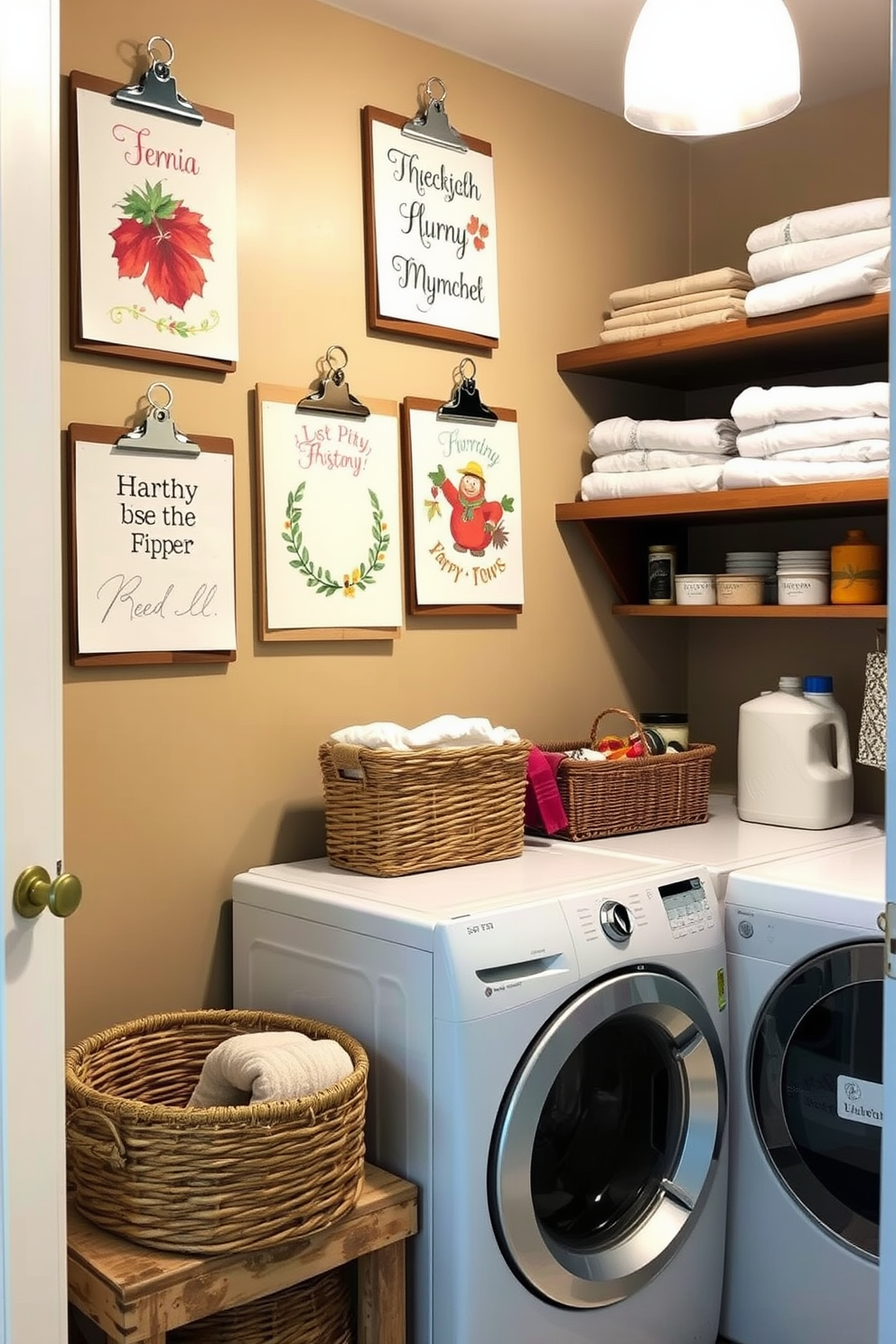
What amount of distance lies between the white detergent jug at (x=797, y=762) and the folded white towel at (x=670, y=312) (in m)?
0.77

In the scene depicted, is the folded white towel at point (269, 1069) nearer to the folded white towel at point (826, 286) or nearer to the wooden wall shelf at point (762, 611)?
the wooden wall shelf at point (762, 611)

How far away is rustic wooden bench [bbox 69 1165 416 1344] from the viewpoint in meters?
1.59

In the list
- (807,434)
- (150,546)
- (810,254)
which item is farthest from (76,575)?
(810,254)

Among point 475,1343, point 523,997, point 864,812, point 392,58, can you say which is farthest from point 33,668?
point 864,812

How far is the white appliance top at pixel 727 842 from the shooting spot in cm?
233

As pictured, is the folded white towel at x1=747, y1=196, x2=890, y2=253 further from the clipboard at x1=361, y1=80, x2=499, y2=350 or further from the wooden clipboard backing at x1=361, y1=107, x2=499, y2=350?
the wooden clipboard backing at x1=361, y1=107, x2=499, y2=350

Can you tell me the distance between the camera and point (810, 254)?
8.11 ft

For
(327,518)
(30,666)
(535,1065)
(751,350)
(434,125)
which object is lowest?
(535,1065)

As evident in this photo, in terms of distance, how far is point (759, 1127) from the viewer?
2189 mm

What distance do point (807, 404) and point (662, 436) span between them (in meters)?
0.38

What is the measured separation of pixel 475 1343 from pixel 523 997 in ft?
1.60

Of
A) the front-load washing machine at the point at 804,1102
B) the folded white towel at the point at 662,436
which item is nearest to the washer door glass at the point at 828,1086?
the front-load washing machine at the point at 804,1102

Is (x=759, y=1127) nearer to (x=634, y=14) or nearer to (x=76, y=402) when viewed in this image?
(x=76, y=402)

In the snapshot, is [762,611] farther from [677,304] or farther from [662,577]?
[677,304]
